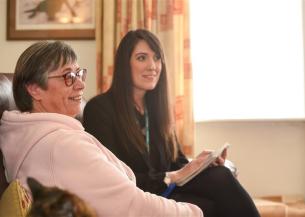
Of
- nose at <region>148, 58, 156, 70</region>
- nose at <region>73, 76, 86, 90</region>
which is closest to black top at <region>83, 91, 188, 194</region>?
nose at <region>148, 58, 156, 70</region>

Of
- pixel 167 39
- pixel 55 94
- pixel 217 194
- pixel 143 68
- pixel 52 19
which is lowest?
pixel 217 194

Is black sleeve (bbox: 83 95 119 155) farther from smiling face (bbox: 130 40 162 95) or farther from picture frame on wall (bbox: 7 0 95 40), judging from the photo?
picture frame on wall (bbox: 7 0 95 40)

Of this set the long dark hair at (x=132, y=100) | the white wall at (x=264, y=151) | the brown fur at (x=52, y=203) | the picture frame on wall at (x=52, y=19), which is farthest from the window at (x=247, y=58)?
the brown fur at (x=52, y=203)

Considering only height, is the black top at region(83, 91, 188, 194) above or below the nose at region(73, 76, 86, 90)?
below

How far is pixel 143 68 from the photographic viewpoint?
6.58 ft

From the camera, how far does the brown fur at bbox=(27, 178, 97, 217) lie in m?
0.82

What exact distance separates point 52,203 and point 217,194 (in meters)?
0.96

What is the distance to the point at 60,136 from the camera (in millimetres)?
1136

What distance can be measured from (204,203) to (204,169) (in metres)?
0.16

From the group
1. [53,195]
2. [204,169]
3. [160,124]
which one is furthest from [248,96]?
[53,195]

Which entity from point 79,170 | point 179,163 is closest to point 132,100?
point 179,163

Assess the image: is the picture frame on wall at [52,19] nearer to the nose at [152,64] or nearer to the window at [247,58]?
the window at [247,58]

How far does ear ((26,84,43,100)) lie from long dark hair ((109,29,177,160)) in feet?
1.68

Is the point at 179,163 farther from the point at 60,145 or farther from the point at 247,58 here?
the point at 247,58
